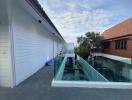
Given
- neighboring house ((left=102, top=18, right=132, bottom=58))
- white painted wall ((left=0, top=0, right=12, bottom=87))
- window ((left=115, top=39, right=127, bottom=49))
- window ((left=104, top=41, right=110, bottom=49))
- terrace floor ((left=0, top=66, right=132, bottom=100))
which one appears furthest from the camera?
window ((left=104, top=41, right=110, bottom=49))

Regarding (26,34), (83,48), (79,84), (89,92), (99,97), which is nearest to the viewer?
(99,97)

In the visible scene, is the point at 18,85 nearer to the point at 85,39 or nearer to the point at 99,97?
the point at 99,97

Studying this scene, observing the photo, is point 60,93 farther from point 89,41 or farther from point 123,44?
point 89,41

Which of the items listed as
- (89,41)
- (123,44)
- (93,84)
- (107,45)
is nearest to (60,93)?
(93,84)

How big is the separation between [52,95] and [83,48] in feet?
43.8

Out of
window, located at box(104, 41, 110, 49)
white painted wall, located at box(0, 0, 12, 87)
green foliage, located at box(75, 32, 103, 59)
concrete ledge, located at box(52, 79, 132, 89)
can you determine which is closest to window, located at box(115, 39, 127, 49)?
window, located at box(104, 41, 110, 49)

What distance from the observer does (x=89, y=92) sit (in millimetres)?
4250

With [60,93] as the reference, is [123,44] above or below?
above

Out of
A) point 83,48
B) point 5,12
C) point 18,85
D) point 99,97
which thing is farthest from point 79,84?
point 83,48

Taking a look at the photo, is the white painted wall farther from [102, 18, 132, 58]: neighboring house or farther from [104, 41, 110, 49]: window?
[104, 41, 110, 49]: window

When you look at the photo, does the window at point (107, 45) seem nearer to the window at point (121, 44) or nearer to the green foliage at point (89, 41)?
the green foliage at point (89, 41)

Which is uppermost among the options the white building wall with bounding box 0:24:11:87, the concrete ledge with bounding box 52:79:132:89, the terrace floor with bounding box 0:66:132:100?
the white building wall with bounding box 0:24:11:87

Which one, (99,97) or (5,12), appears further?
(5,12)

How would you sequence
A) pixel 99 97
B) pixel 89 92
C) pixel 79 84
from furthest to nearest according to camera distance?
pixel 79 84 → pixel 89 92 → pixel 99 97
